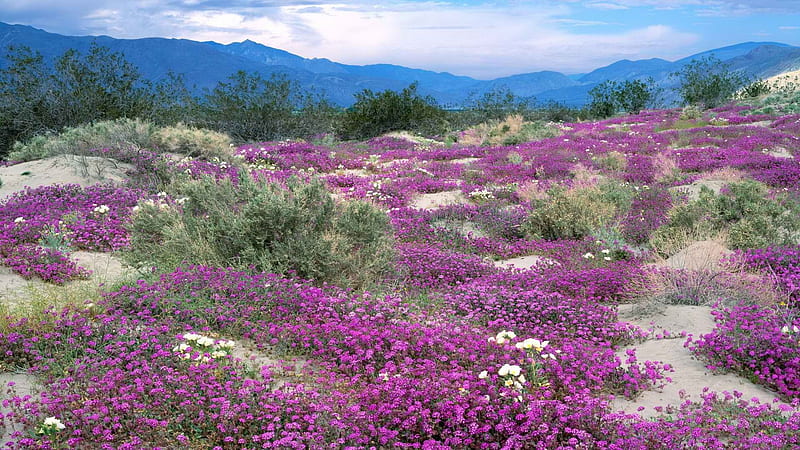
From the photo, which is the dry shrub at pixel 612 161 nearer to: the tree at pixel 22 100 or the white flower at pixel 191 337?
the white flower at pixel 191 337

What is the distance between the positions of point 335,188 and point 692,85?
156 ft

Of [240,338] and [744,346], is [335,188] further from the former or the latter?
[744,346]

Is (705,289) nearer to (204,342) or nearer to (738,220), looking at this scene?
(738,220)

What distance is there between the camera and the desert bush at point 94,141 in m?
15.2

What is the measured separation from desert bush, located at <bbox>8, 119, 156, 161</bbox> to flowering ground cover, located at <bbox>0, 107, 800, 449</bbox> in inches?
201

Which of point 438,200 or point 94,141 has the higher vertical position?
point 94,141

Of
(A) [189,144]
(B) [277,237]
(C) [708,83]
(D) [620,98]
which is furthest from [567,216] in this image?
(C) [708,83]

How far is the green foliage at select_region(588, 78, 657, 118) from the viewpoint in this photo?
51531mm

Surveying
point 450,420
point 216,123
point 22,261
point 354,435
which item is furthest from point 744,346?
point 216,123

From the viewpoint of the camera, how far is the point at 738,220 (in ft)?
30.7

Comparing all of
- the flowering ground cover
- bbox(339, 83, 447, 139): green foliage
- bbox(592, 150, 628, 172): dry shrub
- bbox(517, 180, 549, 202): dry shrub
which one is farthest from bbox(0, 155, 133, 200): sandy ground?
bbox(339, 83, 447, 139): green foliage

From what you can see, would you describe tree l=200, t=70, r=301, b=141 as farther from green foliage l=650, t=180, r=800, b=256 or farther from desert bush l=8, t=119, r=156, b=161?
green foliage l=650, t=180, r=800, b=256

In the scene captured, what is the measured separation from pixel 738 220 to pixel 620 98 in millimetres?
47170

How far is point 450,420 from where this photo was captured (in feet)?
12.2
